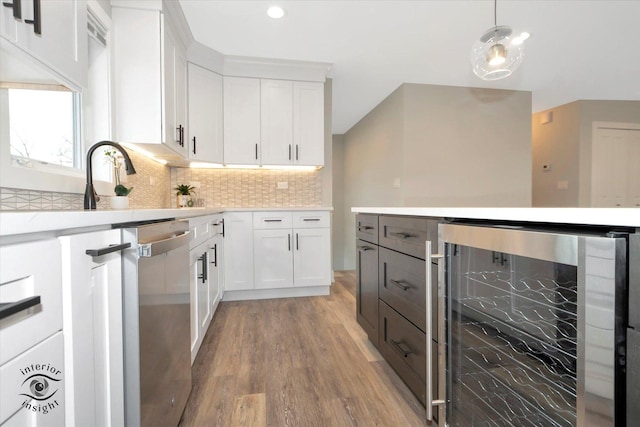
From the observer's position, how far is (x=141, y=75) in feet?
7.06

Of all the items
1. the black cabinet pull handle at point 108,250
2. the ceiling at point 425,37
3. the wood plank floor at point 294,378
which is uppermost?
the ceiling at point 425,37

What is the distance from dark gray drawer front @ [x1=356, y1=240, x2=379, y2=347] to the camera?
5.86 ft

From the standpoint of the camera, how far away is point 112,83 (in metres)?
2.04

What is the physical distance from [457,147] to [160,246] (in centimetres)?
387

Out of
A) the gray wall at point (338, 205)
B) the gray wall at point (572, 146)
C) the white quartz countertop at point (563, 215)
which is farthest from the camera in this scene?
the gray wall at point (338, 205)

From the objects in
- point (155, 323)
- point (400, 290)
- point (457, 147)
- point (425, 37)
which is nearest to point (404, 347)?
point (400, 290)

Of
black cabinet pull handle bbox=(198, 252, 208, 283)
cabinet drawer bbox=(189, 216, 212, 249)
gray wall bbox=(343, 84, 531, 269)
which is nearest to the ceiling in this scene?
gray wall bbox=(343, 84, 531, 269)

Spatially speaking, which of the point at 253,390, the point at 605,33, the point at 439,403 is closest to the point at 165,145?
the point at 253,390

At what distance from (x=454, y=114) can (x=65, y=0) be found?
3.92 meters

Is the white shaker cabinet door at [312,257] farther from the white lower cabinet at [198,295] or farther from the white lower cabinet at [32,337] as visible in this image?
the white lower cabinet at [32,337]

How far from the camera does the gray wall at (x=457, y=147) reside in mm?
3721

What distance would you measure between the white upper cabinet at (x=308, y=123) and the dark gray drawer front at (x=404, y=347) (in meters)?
2.13

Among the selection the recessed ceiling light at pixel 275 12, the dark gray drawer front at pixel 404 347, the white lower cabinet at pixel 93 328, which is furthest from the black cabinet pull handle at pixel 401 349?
the recessed ceiling light at pixel 275 12

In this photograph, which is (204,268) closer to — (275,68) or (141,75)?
(141,75)
